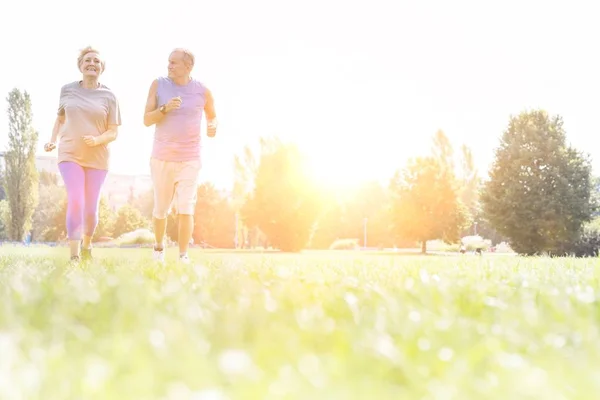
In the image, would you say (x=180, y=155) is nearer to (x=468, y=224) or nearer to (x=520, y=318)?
(x=520, y=318)

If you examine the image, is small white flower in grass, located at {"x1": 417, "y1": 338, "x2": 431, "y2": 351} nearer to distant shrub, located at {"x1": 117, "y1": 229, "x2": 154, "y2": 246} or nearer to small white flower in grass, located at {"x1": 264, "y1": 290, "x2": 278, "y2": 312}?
small white flower in grass, located at {"x1": 264, "y1": 290, "x2": 278, "y2": 312}

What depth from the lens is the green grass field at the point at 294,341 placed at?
1.58 m

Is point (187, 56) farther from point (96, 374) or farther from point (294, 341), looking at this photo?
point (96, 374)

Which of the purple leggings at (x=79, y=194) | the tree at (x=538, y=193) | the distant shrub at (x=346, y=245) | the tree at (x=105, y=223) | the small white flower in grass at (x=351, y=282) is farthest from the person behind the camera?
the distant shrub at (x=346, y=245)

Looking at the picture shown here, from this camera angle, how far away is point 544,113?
3491 centimetres

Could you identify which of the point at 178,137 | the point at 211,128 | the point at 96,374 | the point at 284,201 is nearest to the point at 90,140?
the point at 178,137

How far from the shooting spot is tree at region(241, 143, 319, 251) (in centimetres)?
4697

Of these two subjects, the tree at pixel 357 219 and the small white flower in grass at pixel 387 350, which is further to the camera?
the tree at pixel 357 219

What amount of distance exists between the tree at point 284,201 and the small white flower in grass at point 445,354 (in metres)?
44.8

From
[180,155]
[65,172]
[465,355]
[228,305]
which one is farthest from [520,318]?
[65,172]

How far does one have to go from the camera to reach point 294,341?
85.0 inches

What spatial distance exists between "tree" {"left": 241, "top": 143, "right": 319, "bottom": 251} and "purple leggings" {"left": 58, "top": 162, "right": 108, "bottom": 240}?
3909 centimetres

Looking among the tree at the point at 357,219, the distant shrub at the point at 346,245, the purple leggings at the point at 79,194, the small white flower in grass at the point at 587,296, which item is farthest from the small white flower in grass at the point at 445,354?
the tree at the point at 357,219

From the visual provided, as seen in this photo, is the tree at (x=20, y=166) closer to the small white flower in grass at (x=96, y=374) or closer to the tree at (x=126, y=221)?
the tree at (x=126, y=221)
